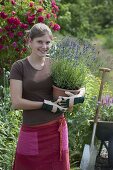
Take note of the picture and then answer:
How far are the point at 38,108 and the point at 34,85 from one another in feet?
0.56

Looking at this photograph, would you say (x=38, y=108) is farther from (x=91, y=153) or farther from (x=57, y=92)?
(x=91, y=153)

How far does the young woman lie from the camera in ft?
11.7

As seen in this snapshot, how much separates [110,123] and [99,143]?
0.55 meters

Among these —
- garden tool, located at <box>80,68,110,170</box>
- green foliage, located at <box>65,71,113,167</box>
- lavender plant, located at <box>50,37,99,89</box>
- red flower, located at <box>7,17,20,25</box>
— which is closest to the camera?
lavender plant, located at <box>50,37,99,89</box>

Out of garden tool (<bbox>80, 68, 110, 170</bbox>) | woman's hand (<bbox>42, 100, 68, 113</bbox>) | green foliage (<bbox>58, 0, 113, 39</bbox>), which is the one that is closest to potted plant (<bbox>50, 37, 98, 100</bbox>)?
woman's hand (<bbox>42, 100, 68, 113</bbox>)

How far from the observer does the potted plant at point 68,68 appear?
12.3ft

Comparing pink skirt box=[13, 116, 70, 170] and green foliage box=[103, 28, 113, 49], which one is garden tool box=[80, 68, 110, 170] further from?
green foliage box=[103, 28, 113, 49]

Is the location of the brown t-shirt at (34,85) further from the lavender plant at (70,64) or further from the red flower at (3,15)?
the red flower at (3,15)

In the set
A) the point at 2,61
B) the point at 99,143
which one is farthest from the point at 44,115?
the point at 2,61

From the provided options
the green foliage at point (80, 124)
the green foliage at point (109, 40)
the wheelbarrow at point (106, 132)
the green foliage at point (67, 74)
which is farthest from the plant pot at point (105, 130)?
the green foliage at point (109, 40)

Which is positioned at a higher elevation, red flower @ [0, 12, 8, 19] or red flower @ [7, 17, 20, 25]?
red flower @ [0, 12, 8, 19]

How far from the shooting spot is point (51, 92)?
377cm

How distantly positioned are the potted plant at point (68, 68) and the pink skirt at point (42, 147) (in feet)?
0.84

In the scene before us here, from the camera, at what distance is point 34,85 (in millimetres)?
3598
